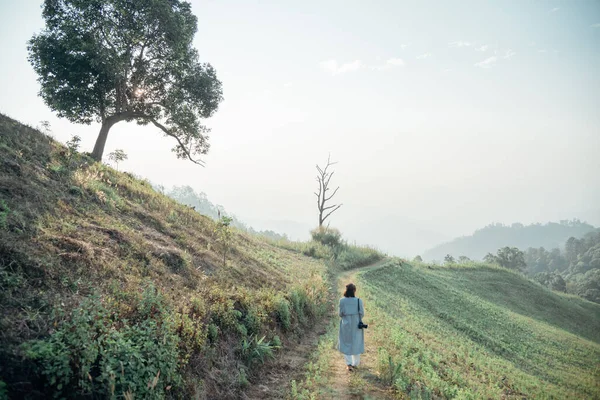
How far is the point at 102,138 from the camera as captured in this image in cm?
2102

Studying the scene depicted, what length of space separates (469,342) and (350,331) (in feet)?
34.2

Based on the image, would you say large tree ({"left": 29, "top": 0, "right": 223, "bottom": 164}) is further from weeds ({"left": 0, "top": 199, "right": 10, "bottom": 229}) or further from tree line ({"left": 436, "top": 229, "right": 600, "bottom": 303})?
tree line ({"left": 436, "top": 229, "right": 600, "bottom": 303})

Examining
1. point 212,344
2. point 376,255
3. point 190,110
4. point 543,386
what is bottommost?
point 543,386

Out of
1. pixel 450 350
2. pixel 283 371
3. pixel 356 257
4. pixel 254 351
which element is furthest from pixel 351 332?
pixel 356 257

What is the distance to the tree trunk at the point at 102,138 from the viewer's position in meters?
20.3

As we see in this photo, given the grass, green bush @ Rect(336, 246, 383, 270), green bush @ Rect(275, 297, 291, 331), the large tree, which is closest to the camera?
the grass

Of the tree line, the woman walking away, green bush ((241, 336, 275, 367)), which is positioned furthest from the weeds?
the tree line

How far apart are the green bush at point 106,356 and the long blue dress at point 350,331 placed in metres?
4.86

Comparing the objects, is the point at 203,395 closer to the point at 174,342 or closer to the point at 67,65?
the point at 174,342

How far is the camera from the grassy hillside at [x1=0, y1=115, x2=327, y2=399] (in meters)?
4.51

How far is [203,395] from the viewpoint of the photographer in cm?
580

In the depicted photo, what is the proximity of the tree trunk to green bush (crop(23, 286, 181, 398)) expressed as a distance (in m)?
17.6

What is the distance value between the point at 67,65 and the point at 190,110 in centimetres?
726

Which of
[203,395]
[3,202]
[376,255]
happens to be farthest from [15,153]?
[376,255]
